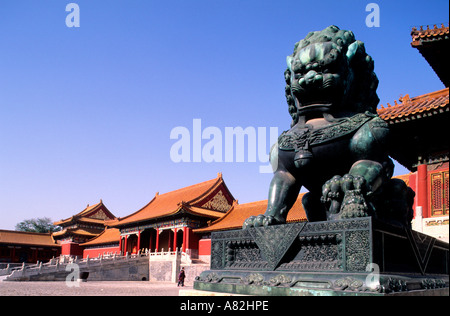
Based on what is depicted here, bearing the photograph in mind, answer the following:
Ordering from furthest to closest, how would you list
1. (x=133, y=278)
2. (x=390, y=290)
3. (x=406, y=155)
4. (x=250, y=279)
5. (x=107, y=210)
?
(x=107, y=210), (x=133, y=278), (x=406, y=155), (x=250, y=279), (x=390, y=290)

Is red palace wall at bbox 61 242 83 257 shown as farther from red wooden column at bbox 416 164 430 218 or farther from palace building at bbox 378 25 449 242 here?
red wooden column at bbox 416 164 430 218

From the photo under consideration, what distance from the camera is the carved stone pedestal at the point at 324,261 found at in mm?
2133

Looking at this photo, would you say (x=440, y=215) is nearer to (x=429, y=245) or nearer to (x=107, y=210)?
(x=429, y=245)

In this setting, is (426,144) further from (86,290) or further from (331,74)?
(86,290)

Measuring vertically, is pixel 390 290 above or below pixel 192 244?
above

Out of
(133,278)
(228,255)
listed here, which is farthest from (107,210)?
(228,255)

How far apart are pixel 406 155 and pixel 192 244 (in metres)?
19.2

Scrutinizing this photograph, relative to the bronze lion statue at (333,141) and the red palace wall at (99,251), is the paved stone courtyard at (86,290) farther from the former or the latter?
the red palace wall at (99,251)

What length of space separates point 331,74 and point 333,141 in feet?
1.56

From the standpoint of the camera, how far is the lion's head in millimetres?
2826

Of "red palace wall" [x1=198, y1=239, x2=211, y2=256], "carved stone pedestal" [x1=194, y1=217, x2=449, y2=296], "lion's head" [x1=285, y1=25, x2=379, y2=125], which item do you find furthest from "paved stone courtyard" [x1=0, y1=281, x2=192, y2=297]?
"lion's head" [x1=285, y1=25, x2=379, y2=125]

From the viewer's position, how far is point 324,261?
2.37 m
